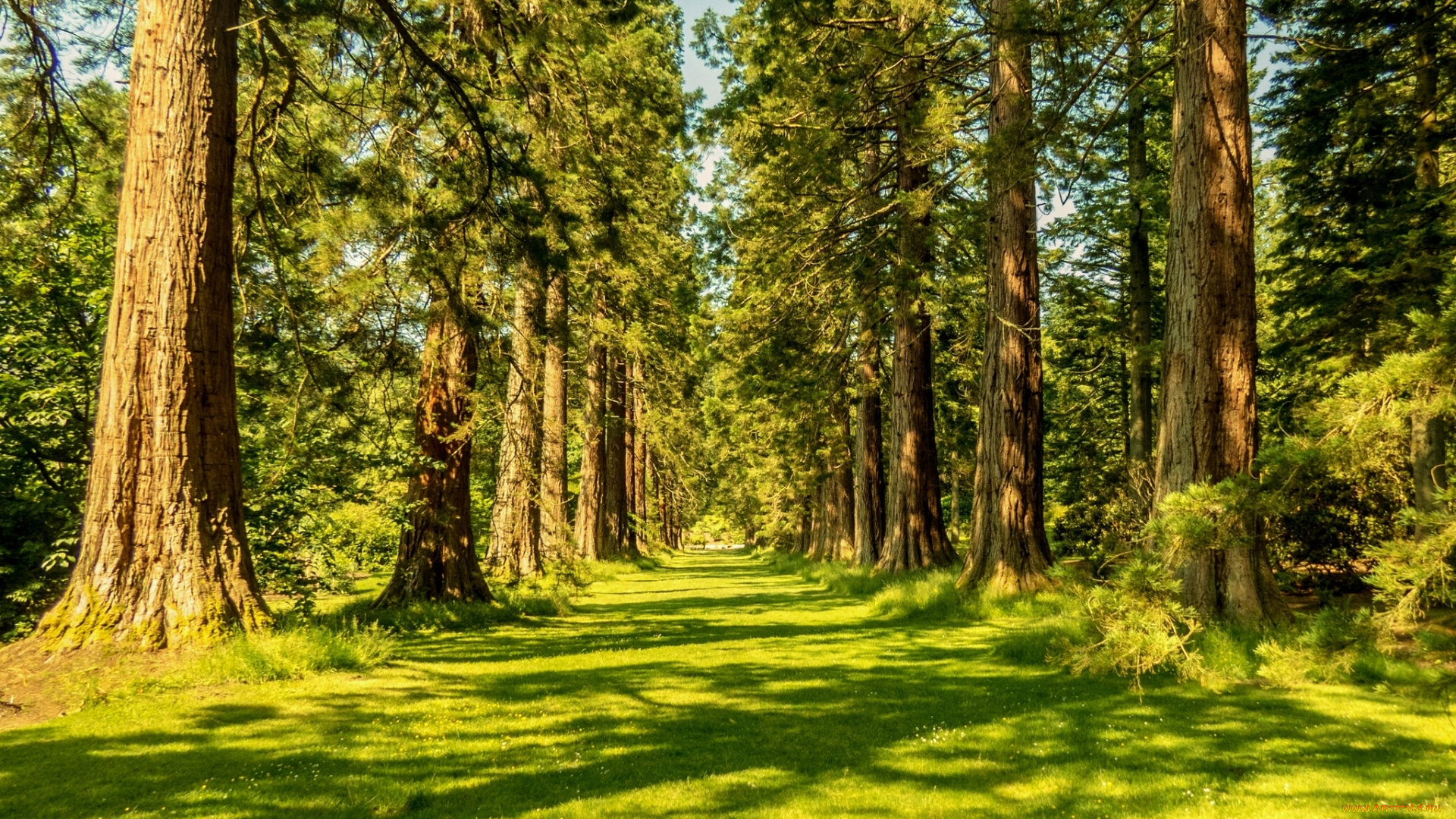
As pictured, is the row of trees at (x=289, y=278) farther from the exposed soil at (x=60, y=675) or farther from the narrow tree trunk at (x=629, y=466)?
the narrow tree trunk at (x=629, y=466)

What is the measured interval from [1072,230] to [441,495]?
55.5 feet

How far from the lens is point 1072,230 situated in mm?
19047

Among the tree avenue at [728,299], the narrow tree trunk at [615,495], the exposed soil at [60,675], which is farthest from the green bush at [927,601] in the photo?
the narrow tree trunk at [615,495]

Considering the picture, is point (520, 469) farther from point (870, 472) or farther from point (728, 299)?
point (870, 472)

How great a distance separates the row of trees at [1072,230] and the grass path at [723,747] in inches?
58.6

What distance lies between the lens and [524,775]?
457 centimetres

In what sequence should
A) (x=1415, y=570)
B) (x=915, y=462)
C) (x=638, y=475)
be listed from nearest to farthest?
(x=1415, y=570), (x=915, y=462), (x=638, y=475)

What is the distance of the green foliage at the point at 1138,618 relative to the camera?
4086mm

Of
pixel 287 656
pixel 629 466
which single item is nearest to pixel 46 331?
pixel 287 656

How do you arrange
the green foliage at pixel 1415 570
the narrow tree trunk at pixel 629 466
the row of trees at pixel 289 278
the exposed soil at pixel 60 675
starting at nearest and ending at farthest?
the green foliage at pixel 1415 570 → the exposed soil at pixel 60 675 → the row of trees at pixel 289 278 → the narrow tree trunk at pixel 629 466

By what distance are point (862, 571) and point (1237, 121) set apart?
486 inches

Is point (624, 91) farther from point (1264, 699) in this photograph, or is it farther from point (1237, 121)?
point (1264, 699)

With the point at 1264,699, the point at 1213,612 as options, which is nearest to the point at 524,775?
the point at 1264,699

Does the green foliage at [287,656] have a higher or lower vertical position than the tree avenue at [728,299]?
lower
